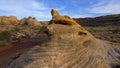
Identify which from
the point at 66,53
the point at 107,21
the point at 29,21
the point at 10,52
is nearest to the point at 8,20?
the point at 29,21

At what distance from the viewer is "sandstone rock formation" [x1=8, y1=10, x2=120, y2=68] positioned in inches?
299

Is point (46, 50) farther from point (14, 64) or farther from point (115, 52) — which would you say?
point (115, 52)

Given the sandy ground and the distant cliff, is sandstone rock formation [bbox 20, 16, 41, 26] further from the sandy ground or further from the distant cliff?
the sandy ground

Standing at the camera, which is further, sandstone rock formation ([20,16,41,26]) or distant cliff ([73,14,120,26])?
sandstone rock formation ([20,16,41,26])

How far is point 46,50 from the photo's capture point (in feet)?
26.6

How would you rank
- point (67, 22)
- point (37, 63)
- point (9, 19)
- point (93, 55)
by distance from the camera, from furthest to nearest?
point (9, 19) → point (67, 22) → point (93, 55) → point (37, 63)

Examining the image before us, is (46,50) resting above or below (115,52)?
above

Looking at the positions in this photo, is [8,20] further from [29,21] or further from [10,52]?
[10,52]

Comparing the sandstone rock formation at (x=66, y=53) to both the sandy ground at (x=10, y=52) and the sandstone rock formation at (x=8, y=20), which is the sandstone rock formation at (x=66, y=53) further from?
the sandstone rock formation at (x=8, y=20)

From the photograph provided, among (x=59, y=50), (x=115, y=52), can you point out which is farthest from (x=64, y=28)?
(x=115, y=52)

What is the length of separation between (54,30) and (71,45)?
2.91ft

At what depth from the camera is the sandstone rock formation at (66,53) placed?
24.9 feet

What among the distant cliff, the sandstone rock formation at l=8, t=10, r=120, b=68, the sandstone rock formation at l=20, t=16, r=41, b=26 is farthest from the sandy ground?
the sandstone rock formation at l=20, t=16, r=41, b=26

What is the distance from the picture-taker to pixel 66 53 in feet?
26.5
